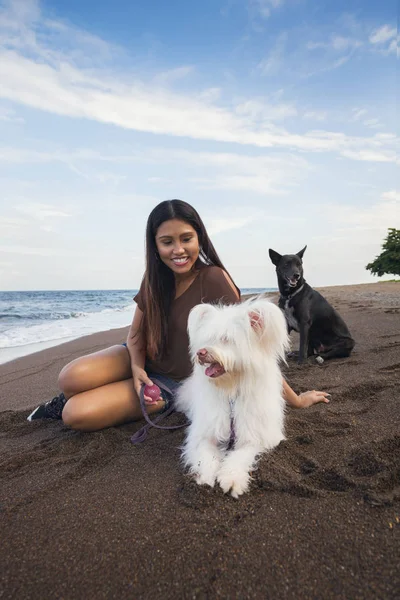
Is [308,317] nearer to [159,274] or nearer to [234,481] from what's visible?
[159,274]

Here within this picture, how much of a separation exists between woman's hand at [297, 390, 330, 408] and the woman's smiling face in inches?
56.0

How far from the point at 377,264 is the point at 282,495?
33.8 m

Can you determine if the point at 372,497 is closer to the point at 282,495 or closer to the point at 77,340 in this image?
the point at 282,495

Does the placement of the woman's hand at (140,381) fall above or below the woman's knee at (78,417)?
above

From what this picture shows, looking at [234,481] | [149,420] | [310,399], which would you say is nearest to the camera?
[234,481]

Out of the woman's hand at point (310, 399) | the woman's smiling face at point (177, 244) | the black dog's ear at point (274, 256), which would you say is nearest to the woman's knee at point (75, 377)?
the woman's smiling face at point (177, 244)

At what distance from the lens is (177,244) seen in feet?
9.63

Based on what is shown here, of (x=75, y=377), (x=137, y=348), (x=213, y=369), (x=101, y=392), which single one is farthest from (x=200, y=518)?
(x=75, y=377)

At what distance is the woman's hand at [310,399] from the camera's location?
307 cm

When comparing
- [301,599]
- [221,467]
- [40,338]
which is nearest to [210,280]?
[221,467]

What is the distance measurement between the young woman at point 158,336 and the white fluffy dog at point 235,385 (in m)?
0.59

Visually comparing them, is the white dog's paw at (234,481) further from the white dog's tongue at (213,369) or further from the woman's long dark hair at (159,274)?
the woman's long dark hair at (159,274)

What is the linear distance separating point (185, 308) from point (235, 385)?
1024 millimetres

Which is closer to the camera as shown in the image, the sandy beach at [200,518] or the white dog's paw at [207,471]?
the sandy beach at [200,518]
